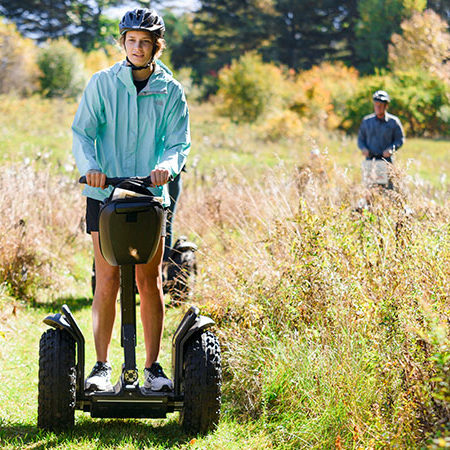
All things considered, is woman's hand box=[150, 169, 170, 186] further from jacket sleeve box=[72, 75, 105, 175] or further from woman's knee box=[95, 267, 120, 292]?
woman's knee box=[95, 267, 120, 292]

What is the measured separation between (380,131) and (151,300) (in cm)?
675

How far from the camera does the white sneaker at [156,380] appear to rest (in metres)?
3.34

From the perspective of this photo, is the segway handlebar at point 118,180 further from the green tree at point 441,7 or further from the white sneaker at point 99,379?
the green tree at point 441,7

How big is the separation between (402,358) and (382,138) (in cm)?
680

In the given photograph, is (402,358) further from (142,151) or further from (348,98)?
(348,98)

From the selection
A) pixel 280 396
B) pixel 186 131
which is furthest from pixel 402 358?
pixel 186 131

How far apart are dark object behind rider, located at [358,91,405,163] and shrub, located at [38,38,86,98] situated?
76.9ft

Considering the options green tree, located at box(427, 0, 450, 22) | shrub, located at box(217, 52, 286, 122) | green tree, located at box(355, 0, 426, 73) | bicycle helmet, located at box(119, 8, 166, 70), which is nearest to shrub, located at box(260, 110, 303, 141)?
shrub, located at box(217, 52, 286, 122)

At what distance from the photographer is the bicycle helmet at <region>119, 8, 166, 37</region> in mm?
3307

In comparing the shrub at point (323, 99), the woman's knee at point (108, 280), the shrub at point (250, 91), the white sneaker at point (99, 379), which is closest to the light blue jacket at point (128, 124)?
the woman's knee at point (108, 280)

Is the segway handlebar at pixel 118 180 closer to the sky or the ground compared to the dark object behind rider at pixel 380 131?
closer to the ground

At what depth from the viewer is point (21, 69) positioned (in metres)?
30.6

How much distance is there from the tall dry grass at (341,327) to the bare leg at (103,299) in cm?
85

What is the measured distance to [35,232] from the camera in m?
6.32
